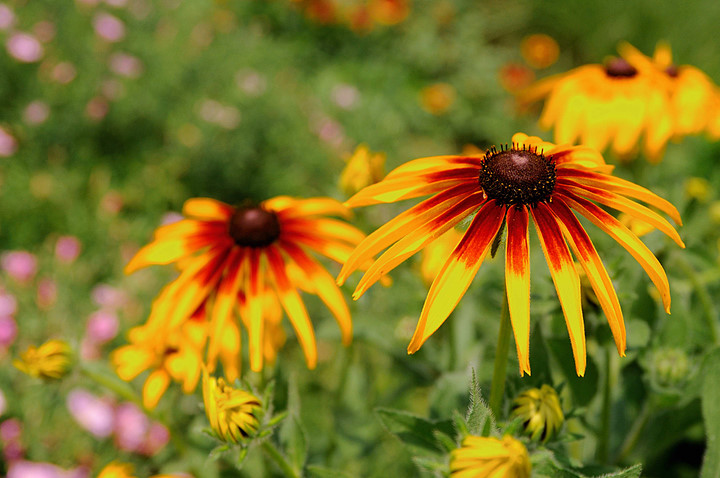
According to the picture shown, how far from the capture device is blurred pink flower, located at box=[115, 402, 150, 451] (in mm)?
1501

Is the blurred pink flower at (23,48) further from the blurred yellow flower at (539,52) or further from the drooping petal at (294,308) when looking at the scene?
the blurred yellow flower at (539,52)

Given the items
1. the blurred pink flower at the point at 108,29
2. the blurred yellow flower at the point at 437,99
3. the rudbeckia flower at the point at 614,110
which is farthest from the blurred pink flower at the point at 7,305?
the blurred yellow flower at the point at 437,99

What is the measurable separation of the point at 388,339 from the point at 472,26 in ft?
10.3

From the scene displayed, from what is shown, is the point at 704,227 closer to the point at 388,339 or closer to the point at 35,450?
the point at 388,339

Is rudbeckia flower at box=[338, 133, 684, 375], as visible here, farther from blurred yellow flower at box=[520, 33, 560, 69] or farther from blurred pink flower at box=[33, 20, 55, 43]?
blurred yellow flower at box=[520, 33, 560, 69]

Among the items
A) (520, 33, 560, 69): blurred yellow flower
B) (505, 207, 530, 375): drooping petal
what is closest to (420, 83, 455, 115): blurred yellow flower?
(520, 33, 560, 69): blurred yellow flower

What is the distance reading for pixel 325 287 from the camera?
0.98 meters

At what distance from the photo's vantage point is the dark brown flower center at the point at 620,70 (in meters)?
1.38

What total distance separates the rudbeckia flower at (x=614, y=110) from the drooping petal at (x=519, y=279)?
59cm

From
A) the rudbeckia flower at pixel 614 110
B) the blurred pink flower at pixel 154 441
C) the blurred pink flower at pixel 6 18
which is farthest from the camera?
the blurred pink flower at pixel 6 18

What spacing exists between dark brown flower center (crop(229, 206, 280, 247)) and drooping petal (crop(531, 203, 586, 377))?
0.46 m

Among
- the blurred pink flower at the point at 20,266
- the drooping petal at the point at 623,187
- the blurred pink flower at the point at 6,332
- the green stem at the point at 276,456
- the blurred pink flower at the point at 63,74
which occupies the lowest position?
the blurred pink flower at the point at 6,332

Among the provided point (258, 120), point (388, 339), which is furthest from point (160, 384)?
point (258, 120)

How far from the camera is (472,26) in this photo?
3963 mm
